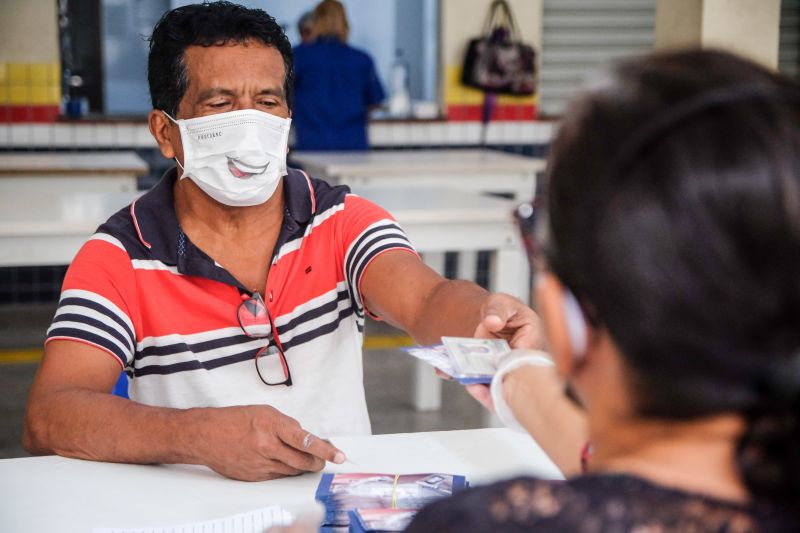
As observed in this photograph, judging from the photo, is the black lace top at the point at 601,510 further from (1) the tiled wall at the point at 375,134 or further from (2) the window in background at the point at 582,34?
(2) the window in background at the point at 582,34

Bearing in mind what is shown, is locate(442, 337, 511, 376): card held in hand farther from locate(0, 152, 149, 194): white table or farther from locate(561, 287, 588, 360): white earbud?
locate(0, 152, 149, 194): white table

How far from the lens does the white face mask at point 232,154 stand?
2.13 m

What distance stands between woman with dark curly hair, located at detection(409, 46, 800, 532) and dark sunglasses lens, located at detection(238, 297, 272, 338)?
124cm

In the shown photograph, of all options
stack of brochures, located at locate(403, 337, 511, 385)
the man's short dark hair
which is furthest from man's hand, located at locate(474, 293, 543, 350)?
the man's short dark hair

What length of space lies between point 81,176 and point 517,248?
8.74 ft

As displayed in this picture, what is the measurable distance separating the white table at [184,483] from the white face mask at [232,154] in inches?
26.1

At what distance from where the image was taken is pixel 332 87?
685cm

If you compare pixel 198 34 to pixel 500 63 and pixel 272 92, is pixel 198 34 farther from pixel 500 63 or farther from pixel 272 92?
pixel 500 63

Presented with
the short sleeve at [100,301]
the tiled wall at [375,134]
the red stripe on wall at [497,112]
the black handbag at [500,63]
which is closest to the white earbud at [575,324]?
the short sleeve at [100,301]

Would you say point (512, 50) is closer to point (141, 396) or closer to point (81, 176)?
point (81, 176)

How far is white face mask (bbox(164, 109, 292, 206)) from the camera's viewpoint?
2135mm

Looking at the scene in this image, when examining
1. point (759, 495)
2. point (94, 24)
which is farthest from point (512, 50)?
point (759, 495)

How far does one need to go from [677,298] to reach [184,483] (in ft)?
3.57

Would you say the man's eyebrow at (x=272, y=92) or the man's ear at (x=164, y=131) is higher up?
the man's eyebrow at (x=272, y=92)
